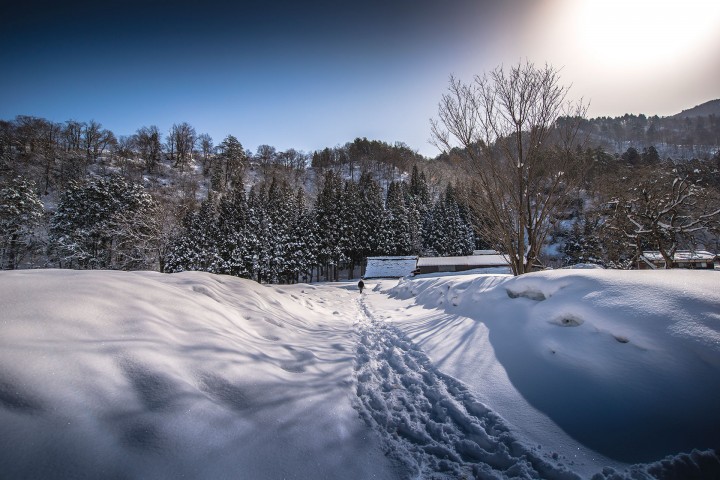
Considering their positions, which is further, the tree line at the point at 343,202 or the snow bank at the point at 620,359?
the tree line at the point at 343,202

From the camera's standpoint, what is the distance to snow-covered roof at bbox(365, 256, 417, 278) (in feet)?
112

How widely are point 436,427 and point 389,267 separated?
32.3m

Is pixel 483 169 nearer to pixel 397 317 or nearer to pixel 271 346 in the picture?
pixel 397 317

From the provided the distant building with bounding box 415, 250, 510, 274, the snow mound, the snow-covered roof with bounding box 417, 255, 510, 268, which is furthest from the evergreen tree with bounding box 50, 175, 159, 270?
the snow-covered roof with bounding box 417, 255, 510, 268

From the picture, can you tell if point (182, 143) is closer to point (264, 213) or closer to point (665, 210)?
point (264, 213)

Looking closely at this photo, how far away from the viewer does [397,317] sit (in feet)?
29.7

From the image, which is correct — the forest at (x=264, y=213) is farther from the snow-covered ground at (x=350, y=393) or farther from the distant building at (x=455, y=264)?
the distant building at (x=455, y=264)

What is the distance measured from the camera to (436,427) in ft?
9.44

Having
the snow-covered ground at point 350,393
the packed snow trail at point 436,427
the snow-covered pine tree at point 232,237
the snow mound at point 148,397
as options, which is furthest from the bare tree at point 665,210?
the snow-covered pine tree at point 232,237

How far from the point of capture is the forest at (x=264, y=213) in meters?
10.8

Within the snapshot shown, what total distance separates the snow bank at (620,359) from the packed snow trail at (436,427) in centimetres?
36

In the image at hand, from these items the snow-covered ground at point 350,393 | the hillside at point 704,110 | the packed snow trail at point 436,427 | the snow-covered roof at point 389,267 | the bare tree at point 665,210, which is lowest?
the snow-covered roof at point 389,267

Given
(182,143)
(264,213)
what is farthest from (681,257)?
(182,143)

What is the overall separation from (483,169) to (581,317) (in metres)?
5.60
